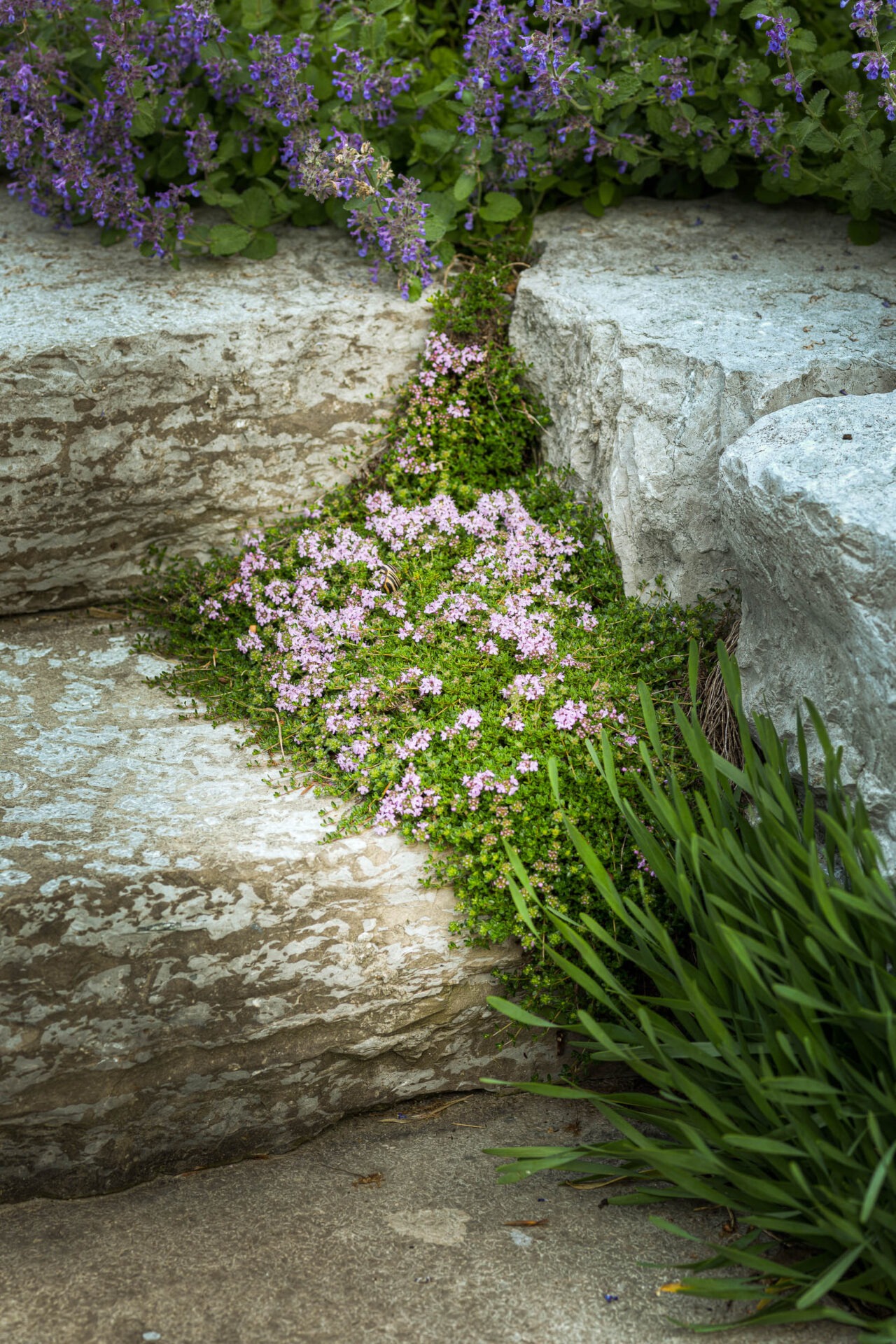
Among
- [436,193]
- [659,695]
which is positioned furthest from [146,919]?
[436,193]

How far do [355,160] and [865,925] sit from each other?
251cm

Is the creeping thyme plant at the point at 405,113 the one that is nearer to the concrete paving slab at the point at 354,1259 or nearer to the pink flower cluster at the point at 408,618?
the pink flower cluster at the point at 408,618

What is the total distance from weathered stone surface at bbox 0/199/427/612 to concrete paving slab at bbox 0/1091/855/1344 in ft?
6.00

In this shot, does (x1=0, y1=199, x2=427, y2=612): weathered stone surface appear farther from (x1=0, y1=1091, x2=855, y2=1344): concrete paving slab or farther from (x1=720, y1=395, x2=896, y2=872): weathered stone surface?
(x1=0, y1=1091, x2=855, y2=1344): concrete paving slab

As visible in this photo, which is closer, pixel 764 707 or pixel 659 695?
pixel 764 707

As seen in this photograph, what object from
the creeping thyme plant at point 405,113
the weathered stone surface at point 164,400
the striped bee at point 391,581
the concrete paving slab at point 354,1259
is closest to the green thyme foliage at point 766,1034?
the concrete paving slab at point 354,1259

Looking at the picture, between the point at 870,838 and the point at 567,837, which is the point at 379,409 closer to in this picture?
the point at 567,837

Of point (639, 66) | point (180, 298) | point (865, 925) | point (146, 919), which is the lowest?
point (146, 919)

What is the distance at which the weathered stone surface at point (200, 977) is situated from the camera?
2191 millimetres

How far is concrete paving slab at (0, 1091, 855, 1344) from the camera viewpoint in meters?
1.83

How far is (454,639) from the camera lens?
280 centimetres

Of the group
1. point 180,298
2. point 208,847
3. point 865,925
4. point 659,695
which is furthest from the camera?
point 180,298

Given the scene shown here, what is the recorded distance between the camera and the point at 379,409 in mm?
3412

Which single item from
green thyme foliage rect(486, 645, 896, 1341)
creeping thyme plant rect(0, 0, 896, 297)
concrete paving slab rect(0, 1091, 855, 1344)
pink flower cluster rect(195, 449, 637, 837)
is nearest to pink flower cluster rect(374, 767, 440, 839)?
pink flower cluster rect(195, 449, 637, 837)
